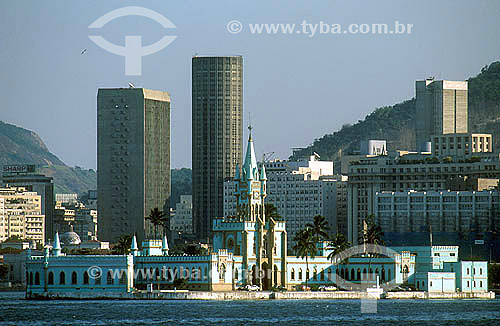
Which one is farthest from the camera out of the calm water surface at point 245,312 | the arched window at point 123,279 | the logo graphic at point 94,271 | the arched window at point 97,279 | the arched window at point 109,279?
the logo graphic at point 94,271

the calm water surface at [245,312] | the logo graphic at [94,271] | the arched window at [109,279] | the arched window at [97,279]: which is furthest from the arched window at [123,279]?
the calm water surface at [245,312]

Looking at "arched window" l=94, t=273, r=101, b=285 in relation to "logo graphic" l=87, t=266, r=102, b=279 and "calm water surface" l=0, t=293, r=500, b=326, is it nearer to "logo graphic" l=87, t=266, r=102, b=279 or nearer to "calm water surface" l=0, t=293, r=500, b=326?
"logo graphic" l=87, t=266, r=102, b=279

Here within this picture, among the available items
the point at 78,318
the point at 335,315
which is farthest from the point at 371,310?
the point at 78,318

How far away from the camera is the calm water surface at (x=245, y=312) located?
156 meters

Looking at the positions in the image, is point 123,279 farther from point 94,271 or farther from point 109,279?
point 94,271

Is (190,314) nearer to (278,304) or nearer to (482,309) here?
(278,304)

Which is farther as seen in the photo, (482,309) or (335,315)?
(482,309)

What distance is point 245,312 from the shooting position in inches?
6722

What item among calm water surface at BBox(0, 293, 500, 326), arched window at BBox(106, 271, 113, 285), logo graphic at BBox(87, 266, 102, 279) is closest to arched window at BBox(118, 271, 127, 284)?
arched window at BBox(106, 271, 113, 285)

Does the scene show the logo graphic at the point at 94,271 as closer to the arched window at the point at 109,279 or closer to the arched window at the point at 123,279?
the arched window at the point at 109,279

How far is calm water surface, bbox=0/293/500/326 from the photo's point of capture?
15638 centimetres

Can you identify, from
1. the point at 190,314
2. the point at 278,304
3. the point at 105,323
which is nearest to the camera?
the point at 105,323

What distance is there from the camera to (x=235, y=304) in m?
188

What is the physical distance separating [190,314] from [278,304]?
24.4m
